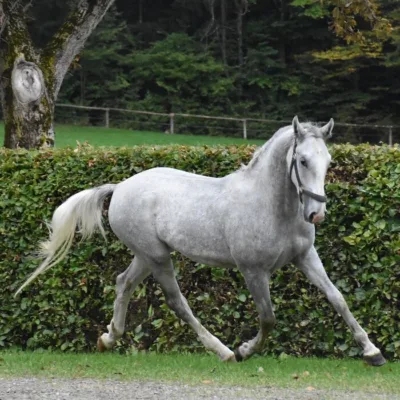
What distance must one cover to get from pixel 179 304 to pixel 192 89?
110ft

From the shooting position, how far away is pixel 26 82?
12.4 metres

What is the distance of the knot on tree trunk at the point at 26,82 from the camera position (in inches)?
488

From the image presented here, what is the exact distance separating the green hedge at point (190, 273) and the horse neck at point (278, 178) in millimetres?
1342

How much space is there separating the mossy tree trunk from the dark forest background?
24.2m

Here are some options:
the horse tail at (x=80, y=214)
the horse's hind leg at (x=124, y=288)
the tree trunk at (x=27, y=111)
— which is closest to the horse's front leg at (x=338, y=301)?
the horse's hind leg at (x=124, y=288)

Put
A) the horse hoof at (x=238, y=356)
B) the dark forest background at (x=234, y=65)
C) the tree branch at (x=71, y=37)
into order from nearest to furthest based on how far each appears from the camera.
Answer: the horse hoof at (x=238, y=356) → the tree branch at (x=71, y=37) → the dark forest background at (x=234, y=65)

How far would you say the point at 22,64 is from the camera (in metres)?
12.5

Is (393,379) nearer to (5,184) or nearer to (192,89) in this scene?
(5,184)

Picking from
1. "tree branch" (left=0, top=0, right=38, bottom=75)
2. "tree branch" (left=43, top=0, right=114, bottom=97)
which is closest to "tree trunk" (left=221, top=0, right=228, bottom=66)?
"tree branch" (left=43, top=0, right=114, bottom=97)

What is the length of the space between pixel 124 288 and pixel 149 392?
6.38ft

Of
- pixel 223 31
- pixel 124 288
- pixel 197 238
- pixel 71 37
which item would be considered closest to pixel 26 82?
pixel 71 37

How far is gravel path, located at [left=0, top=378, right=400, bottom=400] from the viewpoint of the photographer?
237 inches

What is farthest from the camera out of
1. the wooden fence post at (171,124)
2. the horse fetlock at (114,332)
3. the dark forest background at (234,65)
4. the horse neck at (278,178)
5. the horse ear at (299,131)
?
the dark forest background at (234,65)

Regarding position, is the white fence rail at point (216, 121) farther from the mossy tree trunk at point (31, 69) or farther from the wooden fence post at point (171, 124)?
the mossy tree trunk at point (31, 69)
